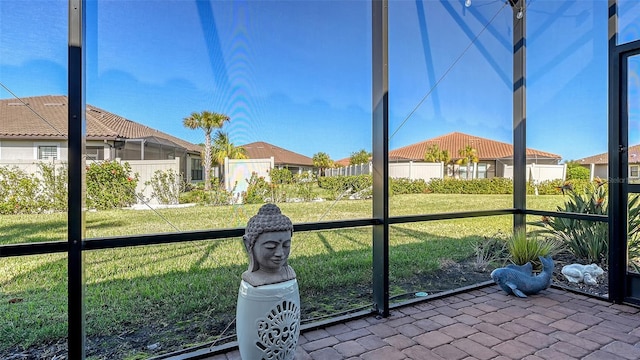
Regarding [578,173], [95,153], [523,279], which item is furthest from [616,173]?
[95,153]

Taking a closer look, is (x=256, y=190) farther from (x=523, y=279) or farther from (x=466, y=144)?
(x=466, y=144)

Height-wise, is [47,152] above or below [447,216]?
above

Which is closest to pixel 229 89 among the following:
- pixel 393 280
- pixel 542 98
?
pixel 393 280

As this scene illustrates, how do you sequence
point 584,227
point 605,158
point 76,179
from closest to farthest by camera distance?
point 76,179 → point 605,158 → point 584,227

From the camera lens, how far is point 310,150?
3.31 m

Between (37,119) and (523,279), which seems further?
(523,279)

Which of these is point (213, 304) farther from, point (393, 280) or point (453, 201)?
point (453, 201)

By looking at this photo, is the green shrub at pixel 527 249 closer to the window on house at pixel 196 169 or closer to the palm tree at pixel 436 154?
the palm tree at pixel 436 154

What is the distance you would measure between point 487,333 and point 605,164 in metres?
2.22

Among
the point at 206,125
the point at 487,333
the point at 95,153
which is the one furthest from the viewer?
the point at 206,125

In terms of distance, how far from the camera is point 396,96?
362 cm

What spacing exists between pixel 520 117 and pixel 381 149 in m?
2.19

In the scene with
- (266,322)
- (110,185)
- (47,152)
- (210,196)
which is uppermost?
(47,152)

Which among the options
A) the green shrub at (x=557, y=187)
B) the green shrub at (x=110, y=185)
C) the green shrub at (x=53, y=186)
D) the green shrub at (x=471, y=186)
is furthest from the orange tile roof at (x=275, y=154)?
the green shrub at (x=557, y=187)
